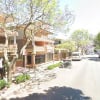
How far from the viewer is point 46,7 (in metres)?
19.5

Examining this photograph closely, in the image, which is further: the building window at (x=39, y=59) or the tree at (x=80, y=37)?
the tree at (x=80, y=37)

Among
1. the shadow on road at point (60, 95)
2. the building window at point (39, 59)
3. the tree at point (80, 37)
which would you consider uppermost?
Answer: the tree at point (80, 37)

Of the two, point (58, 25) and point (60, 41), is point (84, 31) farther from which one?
point (58, 25)

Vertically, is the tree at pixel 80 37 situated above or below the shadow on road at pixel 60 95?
above

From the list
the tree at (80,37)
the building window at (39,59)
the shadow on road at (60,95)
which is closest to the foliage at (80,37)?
the tree at (80,37)

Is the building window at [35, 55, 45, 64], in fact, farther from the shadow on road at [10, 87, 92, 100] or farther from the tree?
the tree


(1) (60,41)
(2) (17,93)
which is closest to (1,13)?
(2) (17,93)

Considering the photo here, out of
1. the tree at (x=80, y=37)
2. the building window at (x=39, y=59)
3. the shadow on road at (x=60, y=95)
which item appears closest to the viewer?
the shadow on road at (x=60, y=95)

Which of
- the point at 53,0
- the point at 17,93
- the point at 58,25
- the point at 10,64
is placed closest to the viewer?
the point at 17,93

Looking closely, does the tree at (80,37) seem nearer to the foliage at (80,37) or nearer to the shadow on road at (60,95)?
the foliage at (80,37)

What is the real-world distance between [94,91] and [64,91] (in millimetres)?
2037

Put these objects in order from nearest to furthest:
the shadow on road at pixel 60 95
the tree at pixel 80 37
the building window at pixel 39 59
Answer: the shadow on road at pixel 60 95, the building window at pixel 39 59, the tree at pixel 80 37

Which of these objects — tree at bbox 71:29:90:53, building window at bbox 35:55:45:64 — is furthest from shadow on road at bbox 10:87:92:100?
tree at bbox 71:29:90:53

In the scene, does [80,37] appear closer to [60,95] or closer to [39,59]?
[39,59]
